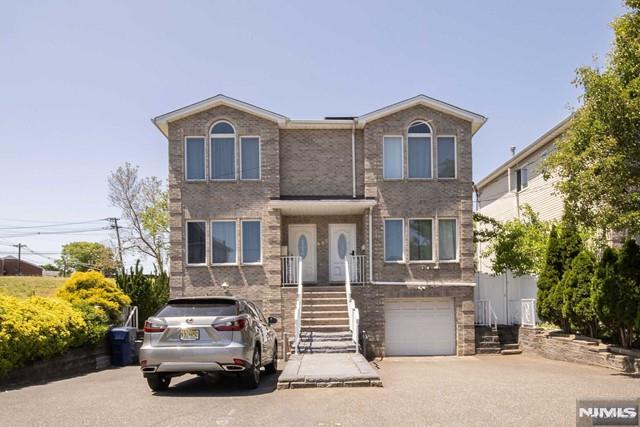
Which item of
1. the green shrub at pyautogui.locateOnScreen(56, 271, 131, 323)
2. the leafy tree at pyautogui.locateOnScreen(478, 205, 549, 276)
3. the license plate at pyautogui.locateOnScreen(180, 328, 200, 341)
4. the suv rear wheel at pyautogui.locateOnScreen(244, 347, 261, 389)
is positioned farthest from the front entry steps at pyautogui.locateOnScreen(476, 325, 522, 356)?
the license plate at pyautogui.locateOnScreen(180, 328, 200, 341)

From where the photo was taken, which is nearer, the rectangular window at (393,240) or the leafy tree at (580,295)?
the leafy tree at (580,295)

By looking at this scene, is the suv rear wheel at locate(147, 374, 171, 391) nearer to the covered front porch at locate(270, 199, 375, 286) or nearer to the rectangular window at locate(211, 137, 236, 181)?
the covered front porch at locate(270, 199, 375, 286)

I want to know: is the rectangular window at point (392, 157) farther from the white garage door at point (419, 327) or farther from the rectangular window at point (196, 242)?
the rectangular window at point (196, 242)

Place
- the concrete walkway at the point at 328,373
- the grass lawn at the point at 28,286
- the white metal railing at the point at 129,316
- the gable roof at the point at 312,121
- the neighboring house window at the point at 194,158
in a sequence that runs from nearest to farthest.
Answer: the concrete walkway at the point at 328,373
the white metal railing at the point at 129,316
the gable roof at the point at 312,121
the neighboring house window at the point at 194,158
the grass lawn at the point at 28,286

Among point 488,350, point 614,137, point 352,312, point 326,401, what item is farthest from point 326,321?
point 614,137

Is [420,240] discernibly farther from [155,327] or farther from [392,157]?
[155,327]

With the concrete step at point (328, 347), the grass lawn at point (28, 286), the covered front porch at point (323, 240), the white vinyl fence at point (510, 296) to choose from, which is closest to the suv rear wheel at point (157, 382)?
the concrete step at point (328, 347)

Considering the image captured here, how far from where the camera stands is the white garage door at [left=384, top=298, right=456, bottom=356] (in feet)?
67.2

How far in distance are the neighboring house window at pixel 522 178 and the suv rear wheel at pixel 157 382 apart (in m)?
20.0

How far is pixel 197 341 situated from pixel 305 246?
10.8 metres

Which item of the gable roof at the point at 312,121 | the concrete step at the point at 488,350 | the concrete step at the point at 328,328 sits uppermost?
the gable roof at the point at 312,121

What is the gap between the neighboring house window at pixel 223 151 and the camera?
20438 mm

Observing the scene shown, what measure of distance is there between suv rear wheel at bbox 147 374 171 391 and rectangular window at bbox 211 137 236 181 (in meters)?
9.88

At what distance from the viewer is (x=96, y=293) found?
59.9 ft
